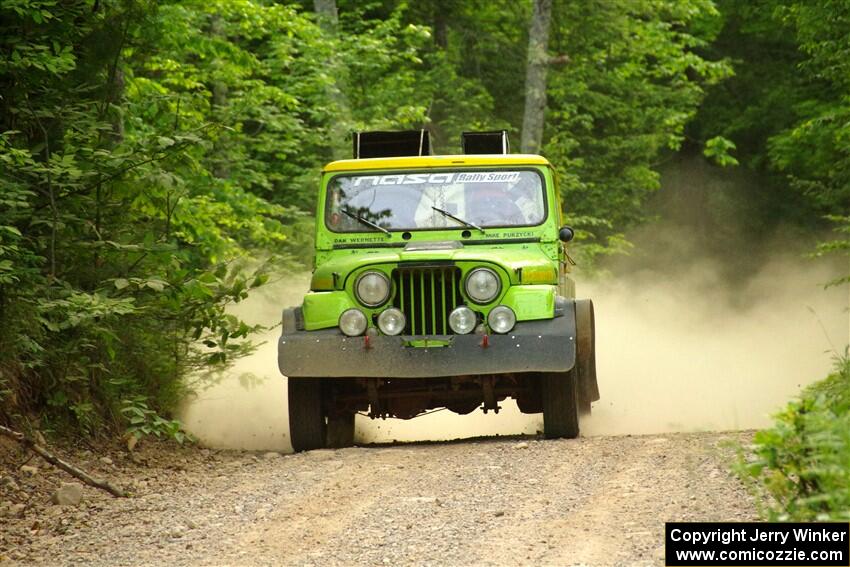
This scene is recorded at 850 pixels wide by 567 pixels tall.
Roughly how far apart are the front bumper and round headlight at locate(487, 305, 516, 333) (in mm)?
64

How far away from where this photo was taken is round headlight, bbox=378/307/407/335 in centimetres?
1081

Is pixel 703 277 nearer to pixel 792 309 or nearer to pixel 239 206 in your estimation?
pixel 792 309

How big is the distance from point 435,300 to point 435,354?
16.8 inches

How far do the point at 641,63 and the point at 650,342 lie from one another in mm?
12154

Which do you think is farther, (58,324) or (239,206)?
(239,206)

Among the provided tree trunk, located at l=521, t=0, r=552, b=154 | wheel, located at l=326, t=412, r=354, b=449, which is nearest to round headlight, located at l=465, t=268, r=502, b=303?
wheel, located at l=326, t=412, r=354, b=449

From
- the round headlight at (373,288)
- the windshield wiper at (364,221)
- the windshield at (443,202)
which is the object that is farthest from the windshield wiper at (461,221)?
the round headlight at (373,288)

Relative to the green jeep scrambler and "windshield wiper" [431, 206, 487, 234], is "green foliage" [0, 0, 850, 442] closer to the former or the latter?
the green jeep scrambler

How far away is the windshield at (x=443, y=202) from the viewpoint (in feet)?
39.2

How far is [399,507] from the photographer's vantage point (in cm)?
801

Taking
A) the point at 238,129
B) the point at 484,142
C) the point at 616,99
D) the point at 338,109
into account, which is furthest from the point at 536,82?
the point at 484,142

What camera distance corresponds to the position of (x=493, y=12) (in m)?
30.0

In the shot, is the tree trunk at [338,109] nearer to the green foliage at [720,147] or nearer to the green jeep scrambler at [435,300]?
the green jeep scrambler at [435,300]

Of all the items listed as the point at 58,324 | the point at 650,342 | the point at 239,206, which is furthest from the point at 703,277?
the point at 58,324
